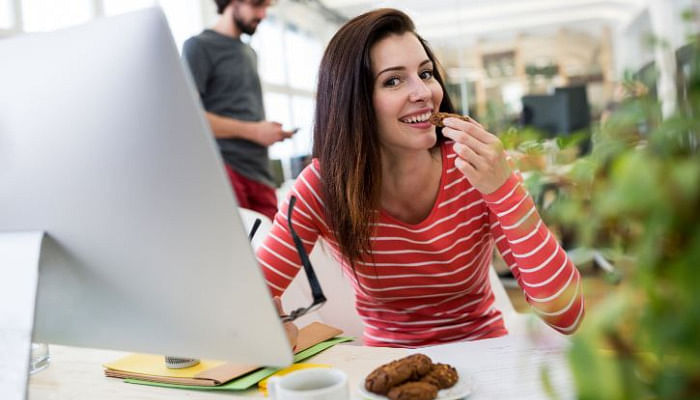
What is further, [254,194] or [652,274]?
[254,194]

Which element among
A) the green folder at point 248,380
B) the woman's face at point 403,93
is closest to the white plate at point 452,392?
the green folder at point 248,380

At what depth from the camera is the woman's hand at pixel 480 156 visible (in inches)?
43.6

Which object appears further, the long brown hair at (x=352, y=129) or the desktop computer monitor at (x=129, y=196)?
the long brown hair at (x=352, y=129)

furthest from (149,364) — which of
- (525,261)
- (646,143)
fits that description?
(646,143)

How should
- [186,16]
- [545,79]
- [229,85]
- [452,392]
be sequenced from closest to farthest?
[452,392] < [229,85] < [186,16] < [545,79]

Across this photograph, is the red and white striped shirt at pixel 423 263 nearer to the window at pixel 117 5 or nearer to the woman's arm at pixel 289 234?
the woman's arm at pixel 289 234

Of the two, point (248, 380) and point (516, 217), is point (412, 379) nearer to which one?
point (248, 380)

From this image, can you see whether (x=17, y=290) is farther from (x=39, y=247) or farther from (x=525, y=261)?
(x=525, y=261)

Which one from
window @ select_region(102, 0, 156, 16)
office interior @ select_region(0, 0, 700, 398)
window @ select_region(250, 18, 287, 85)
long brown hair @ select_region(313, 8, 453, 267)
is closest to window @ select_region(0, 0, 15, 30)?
office interior @ select_region(0, 0, 700, 398)

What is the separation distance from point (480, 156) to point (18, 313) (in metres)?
0.73

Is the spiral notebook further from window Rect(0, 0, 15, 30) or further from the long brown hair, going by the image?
window Rect(0, 0, 15, 30)

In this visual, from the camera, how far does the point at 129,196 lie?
596 millimetres

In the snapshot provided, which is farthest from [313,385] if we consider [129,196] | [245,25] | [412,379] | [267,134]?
[245,25]

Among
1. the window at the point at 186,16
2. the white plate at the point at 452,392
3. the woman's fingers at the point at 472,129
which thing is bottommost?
Answer: the white plate at the point at 452,392
